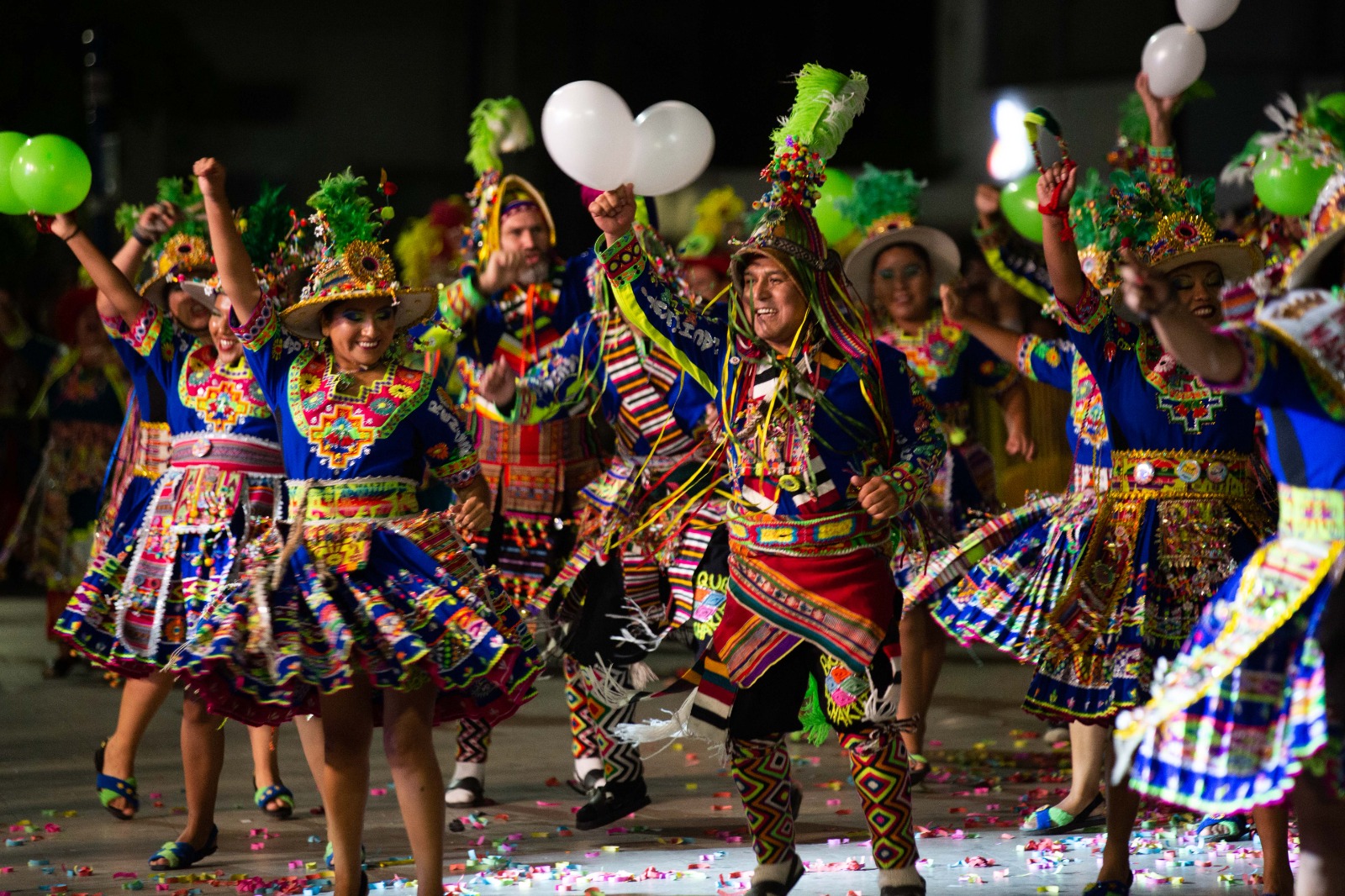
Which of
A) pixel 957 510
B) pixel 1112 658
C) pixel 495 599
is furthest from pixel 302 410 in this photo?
pixel 957 510

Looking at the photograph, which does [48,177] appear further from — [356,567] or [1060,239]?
[1060,239]

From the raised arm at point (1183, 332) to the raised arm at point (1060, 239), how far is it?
111cm

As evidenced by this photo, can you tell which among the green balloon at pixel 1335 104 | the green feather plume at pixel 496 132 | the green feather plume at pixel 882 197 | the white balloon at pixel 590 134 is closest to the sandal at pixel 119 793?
the white balloon at pixel 590 134

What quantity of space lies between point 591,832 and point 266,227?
2.14 m

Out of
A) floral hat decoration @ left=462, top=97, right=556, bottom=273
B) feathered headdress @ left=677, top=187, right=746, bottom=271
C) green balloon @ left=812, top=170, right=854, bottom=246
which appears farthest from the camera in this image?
feathered headdress @ left=677, top=187, right=746, bottom=271

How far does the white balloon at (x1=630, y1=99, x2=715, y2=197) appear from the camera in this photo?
15.1 ft

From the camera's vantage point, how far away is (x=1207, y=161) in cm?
1354

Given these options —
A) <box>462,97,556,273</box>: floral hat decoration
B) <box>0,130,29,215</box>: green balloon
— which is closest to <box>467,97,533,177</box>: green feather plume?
<box>462,97,556,273</box>: floral hat decoration

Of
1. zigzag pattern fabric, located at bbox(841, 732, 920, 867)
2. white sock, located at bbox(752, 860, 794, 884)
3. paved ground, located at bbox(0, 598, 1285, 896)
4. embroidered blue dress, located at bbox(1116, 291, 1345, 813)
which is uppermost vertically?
embroidered blue dress, located at bbox(1116, 291, 1345, 813)

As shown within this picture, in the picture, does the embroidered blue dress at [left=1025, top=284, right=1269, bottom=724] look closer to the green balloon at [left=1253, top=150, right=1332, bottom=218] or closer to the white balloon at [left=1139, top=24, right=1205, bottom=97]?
the green balloon at [left=1253, top=150, right=1332, bottom=218]

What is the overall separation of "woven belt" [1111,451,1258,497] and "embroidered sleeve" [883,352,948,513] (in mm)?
560

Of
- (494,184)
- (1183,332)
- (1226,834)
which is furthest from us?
(494,184)

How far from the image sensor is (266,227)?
523 cm

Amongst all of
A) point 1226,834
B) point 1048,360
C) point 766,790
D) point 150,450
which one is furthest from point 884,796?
point 150,450
